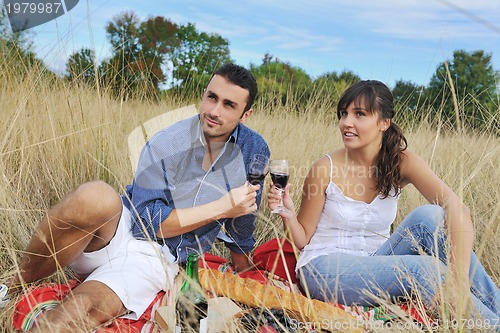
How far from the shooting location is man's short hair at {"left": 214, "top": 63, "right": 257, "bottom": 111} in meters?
3.01

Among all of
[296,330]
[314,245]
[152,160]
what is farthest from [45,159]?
[296,330]

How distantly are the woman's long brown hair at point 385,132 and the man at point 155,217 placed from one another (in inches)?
25.9

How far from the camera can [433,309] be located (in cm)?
240

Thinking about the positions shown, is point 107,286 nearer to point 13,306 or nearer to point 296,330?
point 13,306

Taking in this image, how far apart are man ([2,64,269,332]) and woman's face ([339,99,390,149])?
2.03 ft

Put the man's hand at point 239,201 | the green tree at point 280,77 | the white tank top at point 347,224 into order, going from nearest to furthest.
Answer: the man's hand at point 239,201
the white tank top at point 347,224
the green tree at point 280,77

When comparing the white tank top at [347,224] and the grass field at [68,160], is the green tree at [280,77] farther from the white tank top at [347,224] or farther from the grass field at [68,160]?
the white tank top at [347,224]

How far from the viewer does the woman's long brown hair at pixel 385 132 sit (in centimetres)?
287

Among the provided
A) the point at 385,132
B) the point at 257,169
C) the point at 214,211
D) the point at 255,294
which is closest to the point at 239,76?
the point at 257,169

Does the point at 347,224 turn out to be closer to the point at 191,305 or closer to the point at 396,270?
the point at 396,270

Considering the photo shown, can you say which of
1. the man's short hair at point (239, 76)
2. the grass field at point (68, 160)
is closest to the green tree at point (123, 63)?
the grass field at point (68, 160)

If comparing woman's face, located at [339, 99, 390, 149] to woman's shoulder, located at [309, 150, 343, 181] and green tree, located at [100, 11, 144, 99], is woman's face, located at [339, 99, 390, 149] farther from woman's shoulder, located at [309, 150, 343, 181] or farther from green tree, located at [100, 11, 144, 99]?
green tree, located at [100, 11, 144, 99]

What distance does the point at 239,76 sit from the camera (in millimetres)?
3027

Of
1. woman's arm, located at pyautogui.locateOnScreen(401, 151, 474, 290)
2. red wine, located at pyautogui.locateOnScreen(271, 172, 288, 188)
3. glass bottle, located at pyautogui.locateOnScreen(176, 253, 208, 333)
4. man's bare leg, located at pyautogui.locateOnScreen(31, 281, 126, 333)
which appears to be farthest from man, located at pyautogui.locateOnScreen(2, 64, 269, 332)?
woman's arm, located at pyautogui.locateOnScreen(401, 151, 474, 290)
